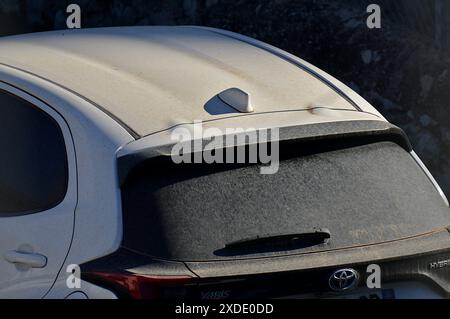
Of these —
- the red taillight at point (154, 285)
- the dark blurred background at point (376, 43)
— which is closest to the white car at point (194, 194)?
the red taillight at point (154, 285)

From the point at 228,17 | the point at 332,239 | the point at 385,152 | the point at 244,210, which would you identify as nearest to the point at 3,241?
the point at 244,210

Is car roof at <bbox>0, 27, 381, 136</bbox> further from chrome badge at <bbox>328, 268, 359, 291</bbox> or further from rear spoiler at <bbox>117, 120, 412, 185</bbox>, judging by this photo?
chrome badge at <bbox>328, 268, 359, 291</bbox>

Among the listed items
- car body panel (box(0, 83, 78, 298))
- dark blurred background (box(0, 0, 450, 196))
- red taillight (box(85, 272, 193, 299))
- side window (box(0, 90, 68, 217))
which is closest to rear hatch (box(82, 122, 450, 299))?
red taillight (box(85, 272, 193, 299))

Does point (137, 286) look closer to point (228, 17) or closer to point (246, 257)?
point (246, 257)

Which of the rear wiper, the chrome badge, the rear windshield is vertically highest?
the rear windshield

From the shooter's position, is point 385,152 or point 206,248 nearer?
point 206,248

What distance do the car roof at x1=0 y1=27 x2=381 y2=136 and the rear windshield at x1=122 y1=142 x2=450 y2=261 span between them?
0.27 meters

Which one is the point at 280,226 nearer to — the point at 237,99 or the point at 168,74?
the point at 237,99

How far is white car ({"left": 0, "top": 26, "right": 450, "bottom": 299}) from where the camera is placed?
356cm

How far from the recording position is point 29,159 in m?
3.96

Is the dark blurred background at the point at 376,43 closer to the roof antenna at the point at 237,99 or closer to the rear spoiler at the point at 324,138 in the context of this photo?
the rear spoiler at the point at 324,138

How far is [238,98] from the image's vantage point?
4047mm

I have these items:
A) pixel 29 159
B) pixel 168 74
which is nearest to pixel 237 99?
pixel 168 74
